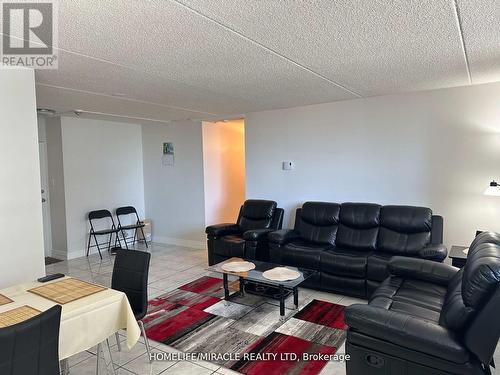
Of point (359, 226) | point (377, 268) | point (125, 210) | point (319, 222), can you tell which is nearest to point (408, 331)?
point (377, 268)

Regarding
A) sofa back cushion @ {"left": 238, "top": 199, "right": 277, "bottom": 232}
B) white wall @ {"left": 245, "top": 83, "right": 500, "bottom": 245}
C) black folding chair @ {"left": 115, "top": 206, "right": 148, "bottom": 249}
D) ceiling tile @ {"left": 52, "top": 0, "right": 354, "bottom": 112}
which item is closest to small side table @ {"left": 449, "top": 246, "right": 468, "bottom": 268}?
white wall @ {"left": 245, "top": 83, "right": 500, "bottom": 245}

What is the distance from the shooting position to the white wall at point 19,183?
8.57ft

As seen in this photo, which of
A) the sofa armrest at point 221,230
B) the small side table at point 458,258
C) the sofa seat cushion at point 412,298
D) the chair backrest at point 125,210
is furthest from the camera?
the chair backrest at point 125,210

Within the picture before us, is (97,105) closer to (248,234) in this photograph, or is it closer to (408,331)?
(248,234)

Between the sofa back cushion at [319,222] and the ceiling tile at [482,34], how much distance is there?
6.89ft

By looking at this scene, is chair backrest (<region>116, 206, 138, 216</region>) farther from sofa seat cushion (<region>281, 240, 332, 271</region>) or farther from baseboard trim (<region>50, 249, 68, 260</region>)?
sofa seat cushion (<region>281, 240, 332, 271</region>)

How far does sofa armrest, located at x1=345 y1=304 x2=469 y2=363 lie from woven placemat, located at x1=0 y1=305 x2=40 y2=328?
1767 millimetres

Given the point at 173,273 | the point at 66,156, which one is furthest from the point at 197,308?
the point at 66,156

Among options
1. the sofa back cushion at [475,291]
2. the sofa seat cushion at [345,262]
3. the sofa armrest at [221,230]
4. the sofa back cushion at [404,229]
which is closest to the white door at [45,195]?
the sofa armrest at [221,230]

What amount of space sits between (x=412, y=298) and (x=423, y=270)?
0.41 metres

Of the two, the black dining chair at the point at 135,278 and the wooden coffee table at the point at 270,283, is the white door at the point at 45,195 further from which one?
the black dining chair at the point at 135,278

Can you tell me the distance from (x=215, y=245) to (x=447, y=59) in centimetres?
345

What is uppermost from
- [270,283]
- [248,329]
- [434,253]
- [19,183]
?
[19,183]

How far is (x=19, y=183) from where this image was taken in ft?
8.83
